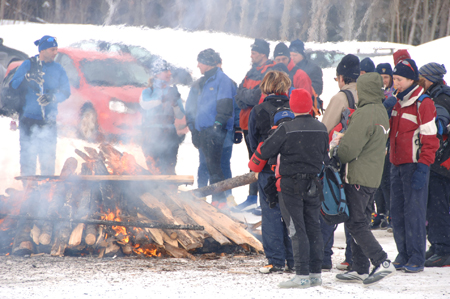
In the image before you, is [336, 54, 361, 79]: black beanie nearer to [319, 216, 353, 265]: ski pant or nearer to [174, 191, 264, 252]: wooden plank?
[319, 216, 353, 265]: ski pant

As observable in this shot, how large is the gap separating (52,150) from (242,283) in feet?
13.7

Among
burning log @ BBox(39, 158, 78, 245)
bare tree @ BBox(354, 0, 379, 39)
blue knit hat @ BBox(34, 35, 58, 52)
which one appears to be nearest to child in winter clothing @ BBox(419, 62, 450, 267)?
burning log @ BBox(39, 158, 78, 245)

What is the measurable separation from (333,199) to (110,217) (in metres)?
2.61

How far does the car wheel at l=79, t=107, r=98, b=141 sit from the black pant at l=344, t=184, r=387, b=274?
704cm

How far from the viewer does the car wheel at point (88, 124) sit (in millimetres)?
9508

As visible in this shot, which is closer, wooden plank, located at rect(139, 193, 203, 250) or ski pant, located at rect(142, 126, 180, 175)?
wooden plank, located at rect(139, 193, 203, 250)

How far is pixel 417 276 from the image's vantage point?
389 cm

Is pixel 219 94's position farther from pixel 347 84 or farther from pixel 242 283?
pixel 242 283

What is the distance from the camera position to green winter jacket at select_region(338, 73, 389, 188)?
141 inches

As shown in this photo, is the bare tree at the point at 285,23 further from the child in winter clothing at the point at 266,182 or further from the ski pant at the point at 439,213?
the child in winter clothing at the point at 266,182

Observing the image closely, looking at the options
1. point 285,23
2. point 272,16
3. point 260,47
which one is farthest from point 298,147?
point 285,23

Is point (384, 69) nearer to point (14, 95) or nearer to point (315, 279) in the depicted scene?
point (315, 279)

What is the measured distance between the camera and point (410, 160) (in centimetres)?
407

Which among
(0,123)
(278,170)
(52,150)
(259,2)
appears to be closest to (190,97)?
(52,150)
